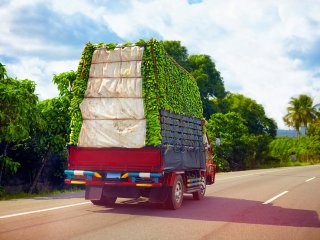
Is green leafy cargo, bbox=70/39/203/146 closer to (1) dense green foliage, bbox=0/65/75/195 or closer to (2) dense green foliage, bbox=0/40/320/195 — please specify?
(2) dense green foliage, bbox=0/40/320/195

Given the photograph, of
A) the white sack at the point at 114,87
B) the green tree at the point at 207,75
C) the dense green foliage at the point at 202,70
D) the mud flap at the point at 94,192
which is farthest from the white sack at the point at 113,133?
the green tree at the point at 207,75

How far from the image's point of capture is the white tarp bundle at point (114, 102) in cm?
1005

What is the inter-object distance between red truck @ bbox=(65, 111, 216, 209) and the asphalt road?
41 cm

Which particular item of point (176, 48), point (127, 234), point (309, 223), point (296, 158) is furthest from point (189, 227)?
point (296, 158)

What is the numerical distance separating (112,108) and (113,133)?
62cm

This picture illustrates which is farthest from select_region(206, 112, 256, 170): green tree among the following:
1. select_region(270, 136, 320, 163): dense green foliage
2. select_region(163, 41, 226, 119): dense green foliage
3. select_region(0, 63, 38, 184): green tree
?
select_region(0, 63, 38, 184): green tree

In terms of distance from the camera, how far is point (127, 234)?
6.94 meters

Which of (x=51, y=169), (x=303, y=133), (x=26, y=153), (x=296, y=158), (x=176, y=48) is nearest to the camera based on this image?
(x=26, y=153)

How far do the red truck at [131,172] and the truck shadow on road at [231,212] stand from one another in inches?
15.5

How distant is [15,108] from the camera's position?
41.2 ft

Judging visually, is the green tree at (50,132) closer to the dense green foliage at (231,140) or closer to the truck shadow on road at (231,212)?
the truck shadow on road at (231,212)

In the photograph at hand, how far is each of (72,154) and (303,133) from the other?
73.2 m

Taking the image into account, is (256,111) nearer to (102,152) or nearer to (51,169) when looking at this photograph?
(51,169)

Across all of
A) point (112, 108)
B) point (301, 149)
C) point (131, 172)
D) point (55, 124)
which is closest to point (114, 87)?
point (112, 108)
